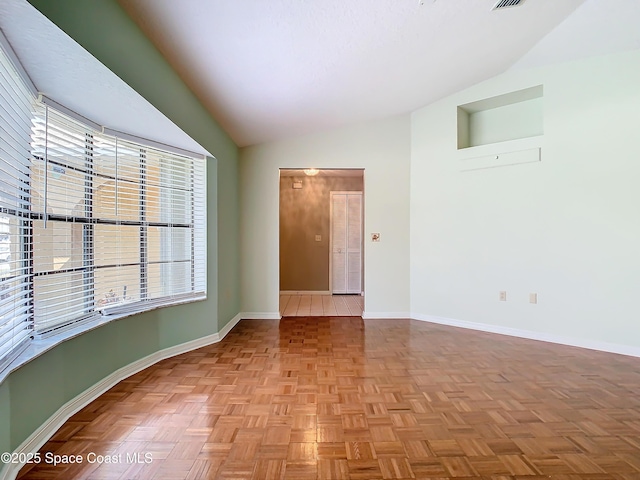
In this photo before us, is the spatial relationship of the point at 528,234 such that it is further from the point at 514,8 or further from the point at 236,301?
the point at 236,301

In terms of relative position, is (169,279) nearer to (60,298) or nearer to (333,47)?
(60,298)

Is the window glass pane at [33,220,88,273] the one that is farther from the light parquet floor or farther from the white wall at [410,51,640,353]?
the white wall at [410,51,640,353]

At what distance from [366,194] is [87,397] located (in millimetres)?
3504

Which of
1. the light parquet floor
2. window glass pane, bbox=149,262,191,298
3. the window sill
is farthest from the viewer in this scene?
the light parquet floor

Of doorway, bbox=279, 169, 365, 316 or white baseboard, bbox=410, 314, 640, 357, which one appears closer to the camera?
white baseboard, bbox=410, 314, 640, 357

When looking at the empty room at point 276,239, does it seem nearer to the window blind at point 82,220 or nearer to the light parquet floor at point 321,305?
the window blind at point 82,220

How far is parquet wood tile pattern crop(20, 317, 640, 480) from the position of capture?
1.55 meters

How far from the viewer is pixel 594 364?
2.82 m

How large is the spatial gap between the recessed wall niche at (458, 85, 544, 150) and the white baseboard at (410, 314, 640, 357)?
6.99ft

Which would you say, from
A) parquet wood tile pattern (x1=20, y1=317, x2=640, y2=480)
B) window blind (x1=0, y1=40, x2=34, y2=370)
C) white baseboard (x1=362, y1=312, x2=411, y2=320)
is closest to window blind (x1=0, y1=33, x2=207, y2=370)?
window blind (x1=0, y1=40, x2=34, y2=370)

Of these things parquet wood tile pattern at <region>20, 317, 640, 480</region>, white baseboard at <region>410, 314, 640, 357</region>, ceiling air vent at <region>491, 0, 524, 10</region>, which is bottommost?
parquet wood tile pattern at <region>20, 317, 640, 480</region>

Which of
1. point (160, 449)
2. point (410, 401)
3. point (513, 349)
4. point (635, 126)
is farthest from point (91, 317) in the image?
point (635, 126)

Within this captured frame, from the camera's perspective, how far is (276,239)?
444 centimetres

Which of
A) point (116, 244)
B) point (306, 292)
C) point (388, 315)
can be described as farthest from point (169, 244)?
point (306, 292)
